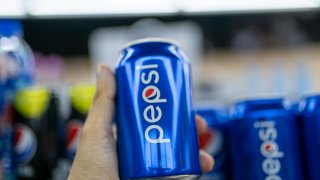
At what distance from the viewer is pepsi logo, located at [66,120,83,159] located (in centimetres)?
127

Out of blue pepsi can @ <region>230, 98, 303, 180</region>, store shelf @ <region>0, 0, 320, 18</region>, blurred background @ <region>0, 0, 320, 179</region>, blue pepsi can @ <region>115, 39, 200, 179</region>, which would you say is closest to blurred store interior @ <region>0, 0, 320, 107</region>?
blurred background @ <region>0, 0, 320, 179</region>

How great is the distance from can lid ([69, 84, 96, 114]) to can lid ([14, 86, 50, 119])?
67 mm

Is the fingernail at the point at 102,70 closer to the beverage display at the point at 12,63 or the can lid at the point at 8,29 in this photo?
the beverage display at the point at 12,63

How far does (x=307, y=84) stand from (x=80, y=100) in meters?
2.37

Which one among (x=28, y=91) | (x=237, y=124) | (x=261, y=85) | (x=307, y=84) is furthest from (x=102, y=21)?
(x=237, y=124)

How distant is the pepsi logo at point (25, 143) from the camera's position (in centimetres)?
125

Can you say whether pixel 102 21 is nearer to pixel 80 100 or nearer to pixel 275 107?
pixel 80 100

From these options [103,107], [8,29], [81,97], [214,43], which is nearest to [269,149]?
[103,107]

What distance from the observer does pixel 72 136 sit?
1.26 meters

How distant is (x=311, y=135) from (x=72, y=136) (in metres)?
0.56

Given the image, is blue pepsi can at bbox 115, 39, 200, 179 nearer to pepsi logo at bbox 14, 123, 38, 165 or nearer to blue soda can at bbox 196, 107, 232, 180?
blue soda can at bbox 196, 107, 232, 180

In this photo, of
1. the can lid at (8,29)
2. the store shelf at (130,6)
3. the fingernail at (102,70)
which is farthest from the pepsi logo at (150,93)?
the store shelf at (130,6)

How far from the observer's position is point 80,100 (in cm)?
126

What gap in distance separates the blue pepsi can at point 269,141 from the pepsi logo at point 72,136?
41 centimetres
